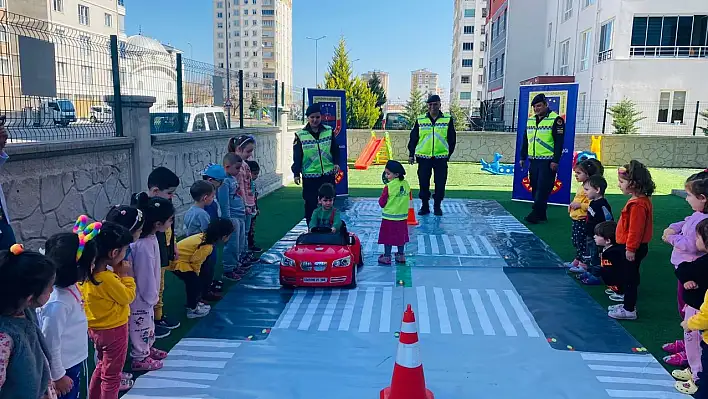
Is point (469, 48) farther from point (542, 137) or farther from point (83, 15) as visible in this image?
point (542, 137)

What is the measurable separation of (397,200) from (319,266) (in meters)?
1.46

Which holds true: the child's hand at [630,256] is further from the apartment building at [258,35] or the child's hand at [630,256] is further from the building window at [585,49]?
the apartment building at [258,35]

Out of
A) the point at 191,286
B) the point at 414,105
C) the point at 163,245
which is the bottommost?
the point at 191,286

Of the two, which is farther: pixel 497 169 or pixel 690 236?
pixel 497 169

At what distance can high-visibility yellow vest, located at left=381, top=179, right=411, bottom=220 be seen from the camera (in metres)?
6.39

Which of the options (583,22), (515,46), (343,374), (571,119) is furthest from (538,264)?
(515,46)

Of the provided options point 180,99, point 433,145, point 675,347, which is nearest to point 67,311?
point 675,347

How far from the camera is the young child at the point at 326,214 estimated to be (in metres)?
6.04

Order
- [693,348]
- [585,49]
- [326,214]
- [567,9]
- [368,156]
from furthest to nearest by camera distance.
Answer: [567,9] < [585,49] < [368,156] < [326,214] < [693,348]

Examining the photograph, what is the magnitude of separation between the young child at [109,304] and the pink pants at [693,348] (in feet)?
12.5

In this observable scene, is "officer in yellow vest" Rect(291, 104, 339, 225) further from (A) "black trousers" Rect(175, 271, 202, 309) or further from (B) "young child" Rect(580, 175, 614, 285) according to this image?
(B) "young child" Rect(580, 175, 614, 285)

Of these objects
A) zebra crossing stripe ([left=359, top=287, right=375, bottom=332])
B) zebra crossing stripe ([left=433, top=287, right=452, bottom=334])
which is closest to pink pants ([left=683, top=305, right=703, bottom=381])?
zebra crossing stripe ([left=433, top=287, right=452, bottom=334])

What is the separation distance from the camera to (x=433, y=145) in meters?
9.70

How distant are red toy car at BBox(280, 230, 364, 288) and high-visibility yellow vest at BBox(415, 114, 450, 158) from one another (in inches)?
179
